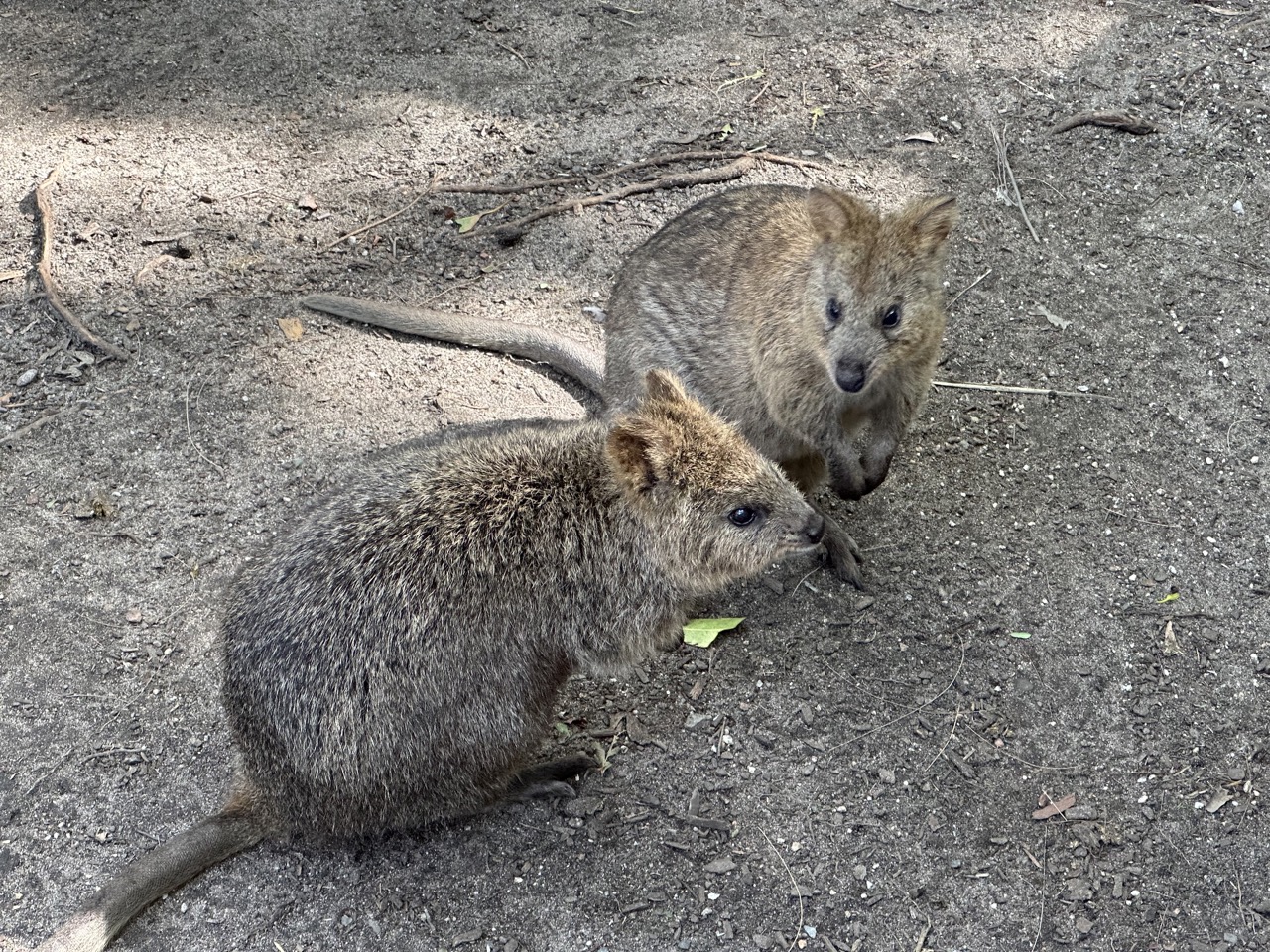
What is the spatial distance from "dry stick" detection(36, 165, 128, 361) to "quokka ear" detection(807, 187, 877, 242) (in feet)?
9.90

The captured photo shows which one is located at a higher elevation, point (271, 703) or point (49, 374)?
point (271, 703)

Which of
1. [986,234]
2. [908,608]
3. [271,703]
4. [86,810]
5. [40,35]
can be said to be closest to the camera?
[271,703]

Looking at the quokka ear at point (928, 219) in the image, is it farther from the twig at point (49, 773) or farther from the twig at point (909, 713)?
the twig at point (49, 773)

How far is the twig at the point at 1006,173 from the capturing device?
5559 mm

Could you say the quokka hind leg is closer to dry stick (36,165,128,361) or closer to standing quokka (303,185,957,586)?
standing quokka (303,185,957,586)

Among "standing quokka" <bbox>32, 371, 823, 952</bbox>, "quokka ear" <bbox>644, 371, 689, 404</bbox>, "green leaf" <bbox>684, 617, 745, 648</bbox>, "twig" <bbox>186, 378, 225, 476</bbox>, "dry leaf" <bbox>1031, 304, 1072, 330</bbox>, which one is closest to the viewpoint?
"standing quokka" <bbox>32, 371, 823, 952</bbox>

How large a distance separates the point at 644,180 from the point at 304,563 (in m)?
3.27

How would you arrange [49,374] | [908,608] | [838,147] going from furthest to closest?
[838,147] → [49,374] → [908,608]

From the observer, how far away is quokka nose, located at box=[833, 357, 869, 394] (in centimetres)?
379

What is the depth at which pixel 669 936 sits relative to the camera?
3.28 metres

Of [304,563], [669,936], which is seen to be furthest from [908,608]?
[304,563]

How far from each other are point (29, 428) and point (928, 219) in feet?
11.7

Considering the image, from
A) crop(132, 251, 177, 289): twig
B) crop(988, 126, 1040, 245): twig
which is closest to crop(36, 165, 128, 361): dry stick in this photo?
crop(132, 251, 177, 289): twig

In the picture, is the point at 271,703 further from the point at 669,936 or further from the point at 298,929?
the point at 669,936
